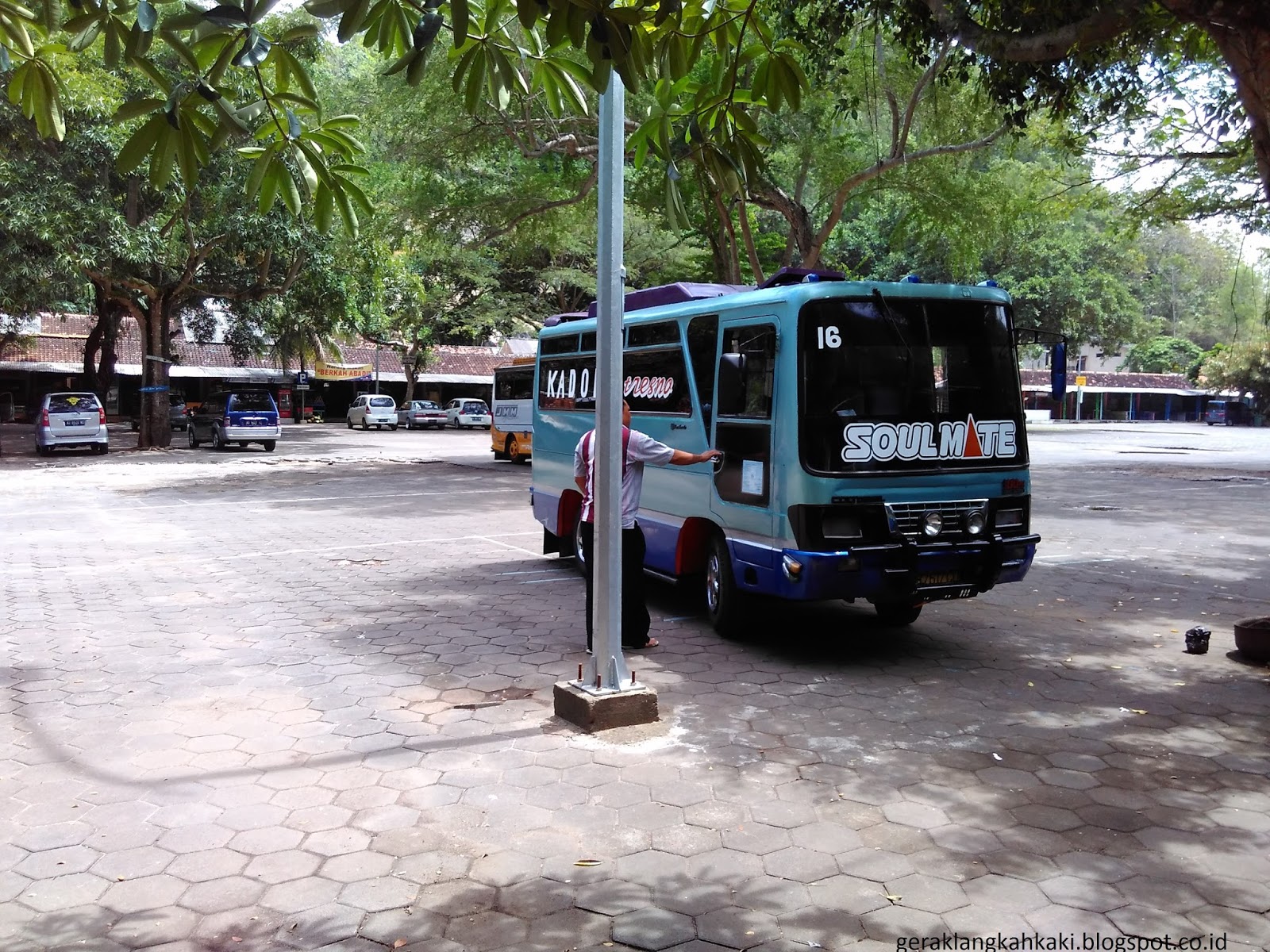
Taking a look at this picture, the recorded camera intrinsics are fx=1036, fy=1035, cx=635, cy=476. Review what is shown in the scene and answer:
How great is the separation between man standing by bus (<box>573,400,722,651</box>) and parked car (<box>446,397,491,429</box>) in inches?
1579

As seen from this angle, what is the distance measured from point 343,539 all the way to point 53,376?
4298 cm

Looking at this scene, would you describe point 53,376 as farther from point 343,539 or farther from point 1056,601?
point 1056,601

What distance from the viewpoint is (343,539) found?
1277 cm

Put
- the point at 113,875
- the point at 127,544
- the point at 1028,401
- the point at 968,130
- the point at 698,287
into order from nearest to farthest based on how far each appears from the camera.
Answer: the point at 113,875 → the point at 698,287 → the point at 127,544 → the point at 968,130 → the point at 1028,401

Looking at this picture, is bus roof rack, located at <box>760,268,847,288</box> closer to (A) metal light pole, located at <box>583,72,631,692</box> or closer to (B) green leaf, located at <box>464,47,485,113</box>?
(A) metal light pole, located at <box>583,72,631,692</box>

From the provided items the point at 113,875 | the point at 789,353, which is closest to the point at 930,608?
the point at 789,353

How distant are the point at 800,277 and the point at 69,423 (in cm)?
2530

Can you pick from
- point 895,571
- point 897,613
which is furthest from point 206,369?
point 895,571

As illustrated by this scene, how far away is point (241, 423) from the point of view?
30250mm

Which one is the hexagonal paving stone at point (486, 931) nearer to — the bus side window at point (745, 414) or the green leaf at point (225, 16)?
the green leaf at point (225, 16)

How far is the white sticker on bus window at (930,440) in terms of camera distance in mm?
6727

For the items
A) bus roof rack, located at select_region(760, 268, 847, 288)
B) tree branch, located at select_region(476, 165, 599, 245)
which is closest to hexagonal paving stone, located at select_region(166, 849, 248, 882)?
bus roof rack, located at select_region(760, 268, 847, 288)

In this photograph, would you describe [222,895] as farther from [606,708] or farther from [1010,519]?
[1010,519]

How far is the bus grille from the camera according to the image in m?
6.79
